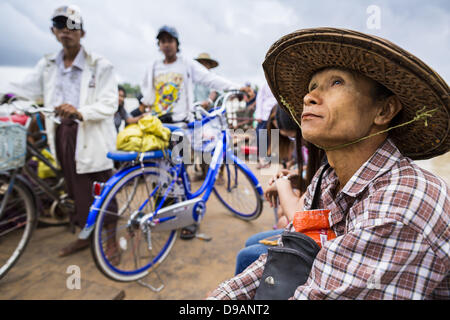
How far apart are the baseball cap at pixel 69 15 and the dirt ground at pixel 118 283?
2317mm

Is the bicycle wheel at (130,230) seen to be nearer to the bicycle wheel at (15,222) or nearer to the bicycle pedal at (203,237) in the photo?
the bicycle pedal at (203,237)

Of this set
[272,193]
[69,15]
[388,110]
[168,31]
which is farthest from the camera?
[168,31]

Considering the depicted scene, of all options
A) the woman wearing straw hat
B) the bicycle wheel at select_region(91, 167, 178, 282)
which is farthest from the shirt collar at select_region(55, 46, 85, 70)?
the woman wearing straw hat

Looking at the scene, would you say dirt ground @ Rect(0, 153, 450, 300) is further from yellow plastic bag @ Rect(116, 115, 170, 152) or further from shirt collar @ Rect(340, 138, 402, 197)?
shirt collar @ Rect(340, 138, 402, 197)

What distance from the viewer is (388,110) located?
0.99 metres

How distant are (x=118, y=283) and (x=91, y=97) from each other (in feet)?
5.88

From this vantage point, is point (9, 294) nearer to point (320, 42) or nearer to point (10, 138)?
point (10, 138)

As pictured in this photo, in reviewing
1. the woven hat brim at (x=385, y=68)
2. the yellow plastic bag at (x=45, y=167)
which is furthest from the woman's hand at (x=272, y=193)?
the yellow plastic bag at (x=45, y=167)

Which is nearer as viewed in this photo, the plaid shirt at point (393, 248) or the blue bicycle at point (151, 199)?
the plaid shirt at point (393, 248)

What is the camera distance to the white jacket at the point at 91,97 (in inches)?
96.5

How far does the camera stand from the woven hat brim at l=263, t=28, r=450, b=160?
81cm

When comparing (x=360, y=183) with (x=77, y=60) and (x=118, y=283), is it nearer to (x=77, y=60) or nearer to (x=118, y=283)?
(x=118, y=283)

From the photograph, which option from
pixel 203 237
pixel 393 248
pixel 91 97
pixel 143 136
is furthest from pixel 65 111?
pixel 393 248

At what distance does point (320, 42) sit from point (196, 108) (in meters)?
1.73
